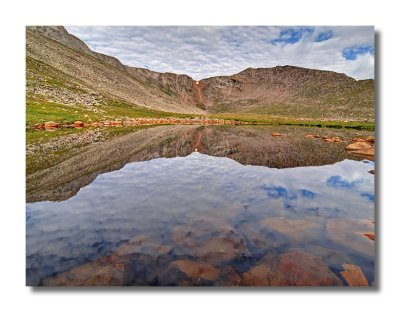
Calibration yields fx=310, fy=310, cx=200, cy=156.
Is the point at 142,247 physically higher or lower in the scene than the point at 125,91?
lower

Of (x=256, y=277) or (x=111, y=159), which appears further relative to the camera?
(x=111, y=159)

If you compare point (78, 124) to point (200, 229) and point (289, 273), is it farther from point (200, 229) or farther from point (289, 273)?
point (289, 273)

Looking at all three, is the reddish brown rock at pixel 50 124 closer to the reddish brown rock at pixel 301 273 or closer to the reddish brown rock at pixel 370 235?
the reddish brown rock at pixel 301 273

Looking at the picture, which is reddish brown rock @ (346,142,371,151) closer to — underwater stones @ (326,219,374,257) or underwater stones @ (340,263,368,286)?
underwater stones @ (326,219,374,257)

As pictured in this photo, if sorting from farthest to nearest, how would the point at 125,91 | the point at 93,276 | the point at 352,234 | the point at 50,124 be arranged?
the point at 125,91 < the point at 50,124 < the point at 352,234 < the point at 93,276

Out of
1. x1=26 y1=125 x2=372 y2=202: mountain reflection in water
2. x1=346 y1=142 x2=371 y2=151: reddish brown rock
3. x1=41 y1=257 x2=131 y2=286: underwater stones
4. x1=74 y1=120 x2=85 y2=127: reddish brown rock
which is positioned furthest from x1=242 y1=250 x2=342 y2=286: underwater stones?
x1=74 y1=120 x2=85 y2=127: reddish brown rock

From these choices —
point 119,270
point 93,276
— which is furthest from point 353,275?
point 93,276
